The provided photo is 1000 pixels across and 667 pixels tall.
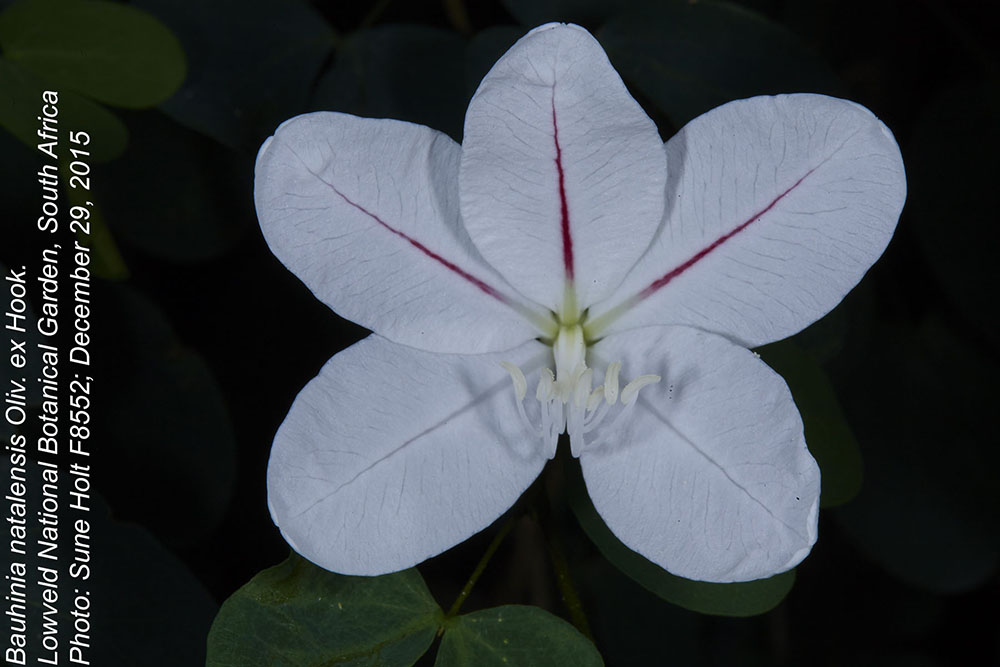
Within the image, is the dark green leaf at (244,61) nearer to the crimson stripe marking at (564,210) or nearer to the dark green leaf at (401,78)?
the dark green leaf at (401,78)

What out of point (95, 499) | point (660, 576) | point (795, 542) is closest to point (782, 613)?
point (660, 576)

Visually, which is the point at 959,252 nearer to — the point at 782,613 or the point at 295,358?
the point at 782,613

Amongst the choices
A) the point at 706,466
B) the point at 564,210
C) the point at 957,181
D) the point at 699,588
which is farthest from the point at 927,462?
the point at 564,210

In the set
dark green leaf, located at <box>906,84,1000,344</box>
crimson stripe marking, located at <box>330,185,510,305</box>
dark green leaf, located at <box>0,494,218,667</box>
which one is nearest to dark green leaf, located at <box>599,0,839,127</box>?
dark green leaf, located at <box>906,84,1000,344</box>

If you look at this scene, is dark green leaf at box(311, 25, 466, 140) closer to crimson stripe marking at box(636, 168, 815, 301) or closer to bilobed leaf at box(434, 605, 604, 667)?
crimson stripe marking at box(636, 168, 815, 301)

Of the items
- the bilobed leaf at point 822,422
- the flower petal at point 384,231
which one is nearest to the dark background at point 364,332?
the bilobed leaf at point 822,422

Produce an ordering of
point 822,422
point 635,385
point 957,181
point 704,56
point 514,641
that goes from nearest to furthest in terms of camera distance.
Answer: point 635,385 → point 514,641 → point 822,422 → point 704,56 → point 957,181

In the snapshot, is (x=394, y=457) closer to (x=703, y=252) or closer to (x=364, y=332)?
(x=703, y=252)
